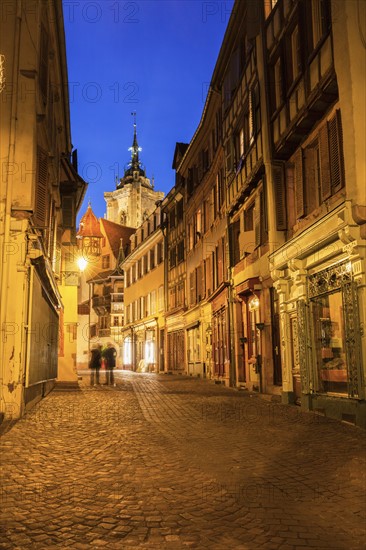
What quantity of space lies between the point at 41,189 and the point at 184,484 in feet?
29.3

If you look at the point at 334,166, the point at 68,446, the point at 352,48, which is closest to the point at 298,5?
the point at 352,48

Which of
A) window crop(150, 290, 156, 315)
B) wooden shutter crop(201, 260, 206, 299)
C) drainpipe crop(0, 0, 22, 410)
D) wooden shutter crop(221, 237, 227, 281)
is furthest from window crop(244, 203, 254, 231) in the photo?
window crop(150, 290, 156, 315)

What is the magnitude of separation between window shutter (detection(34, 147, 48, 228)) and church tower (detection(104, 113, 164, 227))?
3162 inches

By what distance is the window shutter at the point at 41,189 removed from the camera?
12.1 m

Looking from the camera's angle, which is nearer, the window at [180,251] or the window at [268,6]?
the window at [268,6]

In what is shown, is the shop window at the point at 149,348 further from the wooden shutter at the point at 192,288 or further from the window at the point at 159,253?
the wooden shutter at the point at 192,288

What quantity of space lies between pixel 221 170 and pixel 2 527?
64.9 feet

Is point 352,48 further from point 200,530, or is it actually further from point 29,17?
point 200,530

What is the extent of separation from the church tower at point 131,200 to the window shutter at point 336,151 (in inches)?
3268

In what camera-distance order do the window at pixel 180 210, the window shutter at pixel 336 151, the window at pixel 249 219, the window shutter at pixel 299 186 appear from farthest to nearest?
the window at pixel 180 210 → the window at pixel 249 219 → the window shutter at pixel 299 186 → the window shutter at pixel 336 151

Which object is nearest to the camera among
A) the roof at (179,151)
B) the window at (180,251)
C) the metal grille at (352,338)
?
the metal grille at (352,338)

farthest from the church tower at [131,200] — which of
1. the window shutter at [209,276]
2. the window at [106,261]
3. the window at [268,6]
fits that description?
the window at [268,6]

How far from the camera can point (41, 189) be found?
41.0 feet

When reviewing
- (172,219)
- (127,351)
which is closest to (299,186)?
(172,219)
